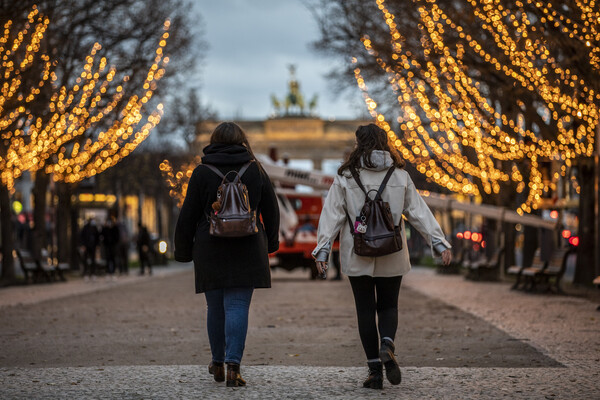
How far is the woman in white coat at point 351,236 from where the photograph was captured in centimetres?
766

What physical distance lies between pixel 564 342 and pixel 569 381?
3.24 meters

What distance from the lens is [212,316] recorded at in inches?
312

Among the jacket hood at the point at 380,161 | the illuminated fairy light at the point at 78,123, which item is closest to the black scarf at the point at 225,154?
the jacket hood at the point at 380,161

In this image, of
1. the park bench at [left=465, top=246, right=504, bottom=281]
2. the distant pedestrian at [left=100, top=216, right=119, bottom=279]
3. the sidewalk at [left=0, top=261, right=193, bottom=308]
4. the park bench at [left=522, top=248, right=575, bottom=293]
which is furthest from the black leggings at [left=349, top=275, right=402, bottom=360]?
the distant pedestrian at [left=100, top=216, right=119, bottom=279]

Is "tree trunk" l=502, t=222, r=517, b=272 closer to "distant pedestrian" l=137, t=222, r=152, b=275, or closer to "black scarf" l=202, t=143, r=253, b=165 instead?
"distant pedestrian" l=137, t=222, r=152, b=275

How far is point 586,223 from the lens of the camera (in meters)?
21.5

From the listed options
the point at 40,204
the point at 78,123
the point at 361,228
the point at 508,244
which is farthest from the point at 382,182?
the point at 40,204

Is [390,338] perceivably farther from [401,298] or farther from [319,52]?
[319,52]

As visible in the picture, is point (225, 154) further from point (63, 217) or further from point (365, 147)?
point (63, 217)

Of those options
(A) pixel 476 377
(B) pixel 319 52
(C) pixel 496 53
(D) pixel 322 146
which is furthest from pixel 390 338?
(D) pixel 322 146

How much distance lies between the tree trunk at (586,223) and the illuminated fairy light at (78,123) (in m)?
10.1

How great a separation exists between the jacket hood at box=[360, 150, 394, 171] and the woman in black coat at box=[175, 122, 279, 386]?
0.74 meters

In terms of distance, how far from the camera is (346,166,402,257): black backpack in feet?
24.6

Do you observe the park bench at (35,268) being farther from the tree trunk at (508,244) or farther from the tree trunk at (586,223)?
the tree trunk at (586,223)
